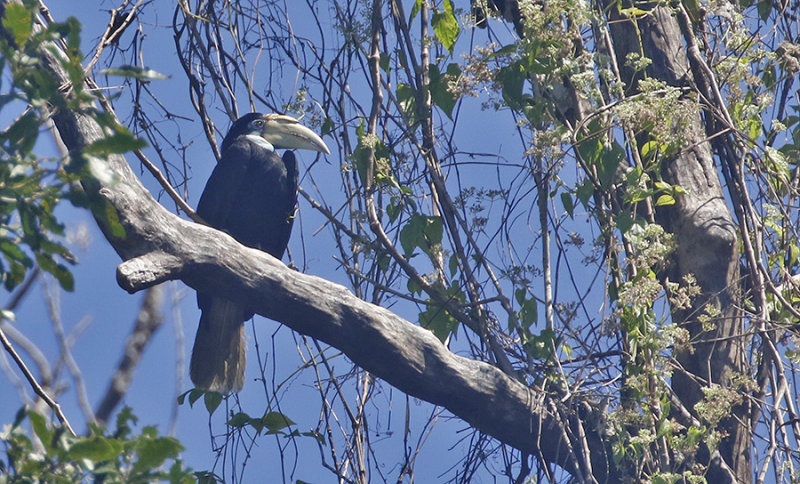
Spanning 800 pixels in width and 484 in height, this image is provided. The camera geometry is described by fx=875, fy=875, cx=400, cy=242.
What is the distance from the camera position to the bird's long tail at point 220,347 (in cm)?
293

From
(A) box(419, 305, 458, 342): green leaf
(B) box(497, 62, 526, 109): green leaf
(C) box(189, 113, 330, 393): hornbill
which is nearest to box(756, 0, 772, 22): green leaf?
(B) box(497, 62, 526, 109): green leaf

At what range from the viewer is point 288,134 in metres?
3.82

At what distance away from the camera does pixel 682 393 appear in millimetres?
2398

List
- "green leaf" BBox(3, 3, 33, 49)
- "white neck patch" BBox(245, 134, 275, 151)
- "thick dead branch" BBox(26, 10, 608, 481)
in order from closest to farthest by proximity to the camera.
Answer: "green leaf" BBox(3, 3, 33, 49) → "thick dead branch" BBox(26, 10, 608, 481) → "white neck patch" BBox(245, 134, 275, 151)

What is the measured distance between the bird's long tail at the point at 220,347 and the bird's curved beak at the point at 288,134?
921 millimetres

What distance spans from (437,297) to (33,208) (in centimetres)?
157

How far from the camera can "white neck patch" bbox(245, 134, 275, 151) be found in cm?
369

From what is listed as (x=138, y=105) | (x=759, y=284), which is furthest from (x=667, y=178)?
(x=138, y=105)

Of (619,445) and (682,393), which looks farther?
(682,393)

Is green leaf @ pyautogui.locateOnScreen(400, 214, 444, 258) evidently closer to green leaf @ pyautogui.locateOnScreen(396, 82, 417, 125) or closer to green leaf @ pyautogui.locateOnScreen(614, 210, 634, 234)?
green leaf @ pyautogui.locateOnScreen(396, 82, 417, 125)

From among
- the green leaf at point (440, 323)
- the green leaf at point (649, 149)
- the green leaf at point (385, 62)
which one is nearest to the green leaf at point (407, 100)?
the green leaf at point (385, 62)

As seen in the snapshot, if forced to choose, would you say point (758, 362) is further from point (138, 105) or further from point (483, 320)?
point (138, 105)

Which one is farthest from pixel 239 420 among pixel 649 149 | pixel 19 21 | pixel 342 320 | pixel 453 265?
pixel 19 21

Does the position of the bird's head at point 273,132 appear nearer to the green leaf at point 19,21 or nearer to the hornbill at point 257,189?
the hornbill at point 257,189
